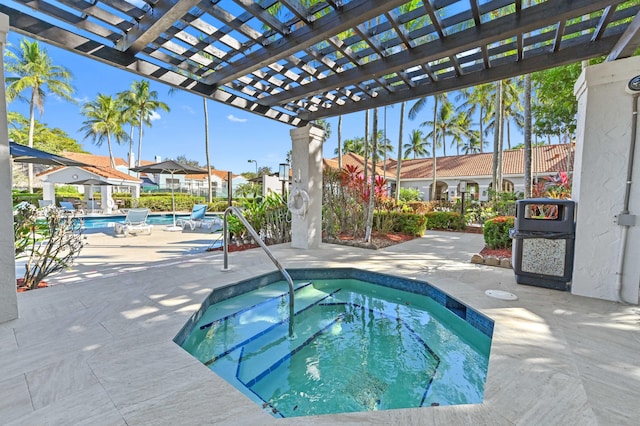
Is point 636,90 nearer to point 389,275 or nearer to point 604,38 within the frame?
point 604,38

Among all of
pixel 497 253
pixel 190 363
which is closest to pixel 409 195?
pixel 497 253

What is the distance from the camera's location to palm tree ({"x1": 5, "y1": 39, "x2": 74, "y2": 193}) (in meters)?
19.1

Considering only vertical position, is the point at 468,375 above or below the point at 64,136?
below

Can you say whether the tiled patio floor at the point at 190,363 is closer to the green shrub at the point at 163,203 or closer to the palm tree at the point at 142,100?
the green shrub at the point at 163,203

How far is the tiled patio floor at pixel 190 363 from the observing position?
1477 mm

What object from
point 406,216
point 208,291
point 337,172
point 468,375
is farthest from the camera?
point 406,216

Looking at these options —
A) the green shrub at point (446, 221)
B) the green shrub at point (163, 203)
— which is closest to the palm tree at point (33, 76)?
the green shrub at point (163, 203)

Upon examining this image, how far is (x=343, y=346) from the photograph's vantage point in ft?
9.11

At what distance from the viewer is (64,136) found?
3080cm

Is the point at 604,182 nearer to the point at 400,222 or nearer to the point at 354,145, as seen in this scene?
the point at 400,222

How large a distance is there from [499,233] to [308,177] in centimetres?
421

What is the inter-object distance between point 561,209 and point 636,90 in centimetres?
143

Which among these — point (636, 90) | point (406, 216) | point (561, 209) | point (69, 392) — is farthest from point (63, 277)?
point (406, 216)

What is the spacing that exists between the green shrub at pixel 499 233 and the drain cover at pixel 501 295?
2.90 meters
